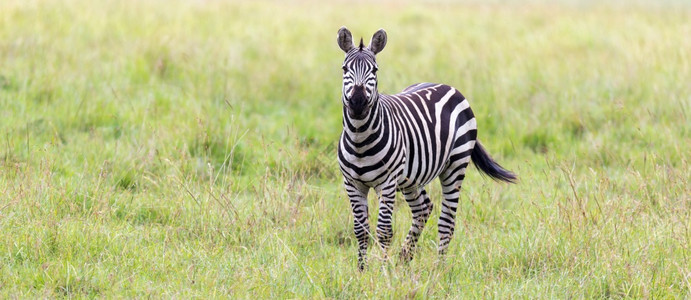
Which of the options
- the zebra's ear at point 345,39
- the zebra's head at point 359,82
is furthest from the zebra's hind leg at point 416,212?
the zebra's ear at point 345,39

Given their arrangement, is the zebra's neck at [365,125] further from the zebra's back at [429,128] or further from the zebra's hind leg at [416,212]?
the zebra's hind leg at [416,212]

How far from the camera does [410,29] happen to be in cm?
1605

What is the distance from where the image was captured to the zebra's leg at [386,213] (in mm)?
4980

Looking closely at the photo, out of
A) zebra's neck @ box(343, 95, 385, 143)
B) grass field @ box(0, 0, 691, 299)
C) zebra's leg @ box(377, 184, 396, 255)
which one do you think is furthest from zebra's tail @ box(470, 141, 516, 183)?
zebra's neck @ box(343, 95, 385, 143)

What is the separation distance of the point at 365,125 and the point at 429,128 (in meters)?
0.77

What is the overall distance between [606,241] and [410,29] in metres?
11.2

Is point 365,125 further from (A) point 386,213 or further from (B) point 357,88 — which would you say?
(A) point 386,213

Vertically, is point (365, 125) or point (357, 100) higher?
point (357, 100)

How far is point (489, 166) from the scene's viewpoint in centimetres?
608

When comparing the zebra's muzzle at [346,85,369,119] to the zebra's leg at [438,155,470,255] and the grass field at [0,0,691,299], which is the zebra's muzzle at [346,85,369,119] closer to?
the grass field at [0,0,691,299]

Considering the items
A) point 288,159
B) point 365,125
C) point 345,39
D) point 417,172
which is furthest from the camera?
point 288,159

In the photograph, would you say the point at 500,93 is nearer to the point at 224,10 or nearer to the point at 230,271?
the point at 230,271

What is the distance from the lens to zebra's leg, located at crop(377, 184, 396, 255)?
4980mm

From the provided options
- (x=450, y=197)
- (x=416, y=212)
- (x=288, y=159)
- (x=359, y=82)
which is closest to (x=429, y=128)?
(x=450, y=197)
